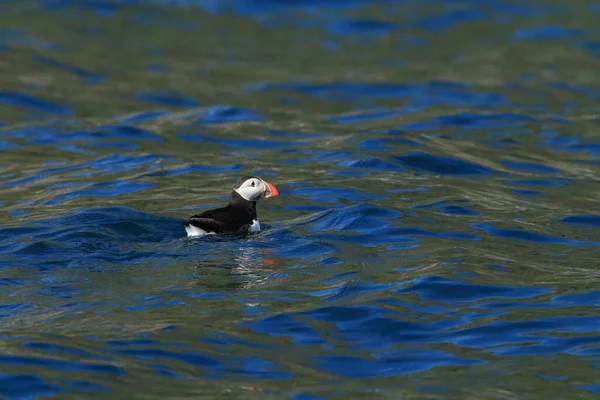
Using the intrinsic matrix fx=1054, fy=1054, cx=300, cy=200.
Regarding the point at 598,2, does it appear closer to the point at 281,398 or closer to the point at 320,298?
the point at 320,298

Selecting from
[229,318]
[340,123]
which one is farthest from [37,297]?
[340,123]

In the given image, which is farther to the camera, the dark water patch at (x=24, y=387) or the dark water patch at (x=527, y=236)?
the dark water patch at (x=527, y=236)

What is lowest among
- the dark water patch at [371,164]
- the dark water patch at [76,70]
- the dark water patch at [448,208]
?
the dark water patch at [448,208]

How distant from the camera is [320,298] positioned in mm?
9344

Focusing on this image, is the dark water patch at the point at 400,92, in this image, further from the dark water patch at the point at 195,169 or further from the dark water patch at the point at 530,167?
the dark water patch at the point at 195,169

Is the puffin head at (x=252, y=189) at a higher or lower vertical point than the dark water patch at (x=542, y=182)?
higher

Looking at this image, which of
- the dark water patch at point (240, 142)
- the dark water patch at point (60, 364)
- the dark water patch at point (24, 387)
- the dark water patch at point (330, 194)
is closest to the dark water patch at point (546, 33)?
the dark water patch at point (240, 142)

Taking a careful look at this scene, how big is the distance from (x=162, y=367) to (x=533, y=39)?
18.3m

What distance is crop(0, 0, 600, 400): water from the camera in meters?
8.04

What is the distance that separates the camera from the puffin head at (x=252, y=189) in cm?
1185

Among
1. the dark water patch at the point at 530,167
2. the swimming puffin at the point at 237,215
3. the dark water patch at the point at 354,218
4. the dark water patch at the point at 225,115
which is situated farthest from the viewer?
the dark water patch at the point at 225,115

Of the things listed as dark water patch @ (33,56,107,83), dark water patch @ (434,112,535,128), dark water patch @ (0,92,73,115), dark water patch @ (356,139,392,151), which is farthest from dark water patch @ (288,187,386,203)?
dark water patch @ (33,56,107,83)

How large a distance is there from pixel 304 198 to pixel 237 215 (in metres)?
2.17

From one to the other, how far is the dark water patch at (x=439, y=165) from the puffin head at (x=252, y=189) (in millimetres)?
3594
